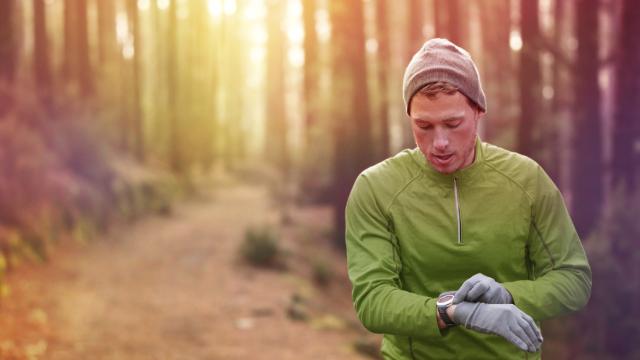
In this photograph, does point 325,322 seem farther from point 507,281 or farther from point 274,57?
point 274,57

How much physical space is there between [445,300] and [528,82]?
12640 millimetres

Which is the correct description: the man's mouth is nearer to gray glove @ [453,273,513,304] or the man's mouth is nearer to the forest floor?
gray glove @ [453,273,513,304]

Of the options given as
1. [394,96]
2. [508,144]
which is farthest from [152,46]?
[508,144]

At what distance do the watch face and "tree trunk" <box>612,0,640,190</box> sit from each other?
389 inches

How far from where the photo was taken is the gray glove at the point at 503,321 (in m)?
2.79

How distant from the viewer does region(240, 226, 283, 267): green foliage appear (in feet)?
54.3

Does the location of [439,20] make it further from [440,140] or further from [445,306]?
[445,306]

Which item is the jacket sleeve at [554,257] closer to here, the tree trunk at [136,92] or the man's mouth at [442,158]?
the man's mouth at [442,158]

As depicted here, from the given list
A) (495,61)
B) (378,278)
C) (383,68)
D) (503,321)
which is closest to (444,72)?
(378,278)

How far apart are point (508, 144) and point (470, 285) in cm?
1556

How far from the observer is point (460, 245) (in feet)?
10.1

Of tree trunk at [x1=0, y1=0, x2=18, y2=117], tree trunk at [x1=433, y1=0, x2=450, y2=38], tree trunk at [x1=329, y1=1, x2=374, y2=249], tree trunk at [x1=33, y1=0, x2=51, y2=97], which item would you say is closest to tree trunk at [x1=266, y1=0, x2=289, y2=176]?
tree trunk at [x1=433, y1=0, x2=450, y2=38]

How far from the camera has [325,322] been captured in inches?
501

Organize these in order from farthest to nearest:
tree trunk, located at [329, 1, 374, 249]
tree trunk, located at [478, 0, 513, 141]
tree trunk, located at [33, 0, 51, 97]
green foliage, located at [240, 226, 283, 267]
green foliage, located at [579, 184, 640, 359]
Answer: tree trunk, located at [478, 0, 513, 141]
tree trunk, located at [33, 0, 51, 97]
tree trunk, located at [329, 1, 374, 249]
green foliage, located at [240, 226, 283, 267]
green foliage, located at [579, 184, 640, 359]
